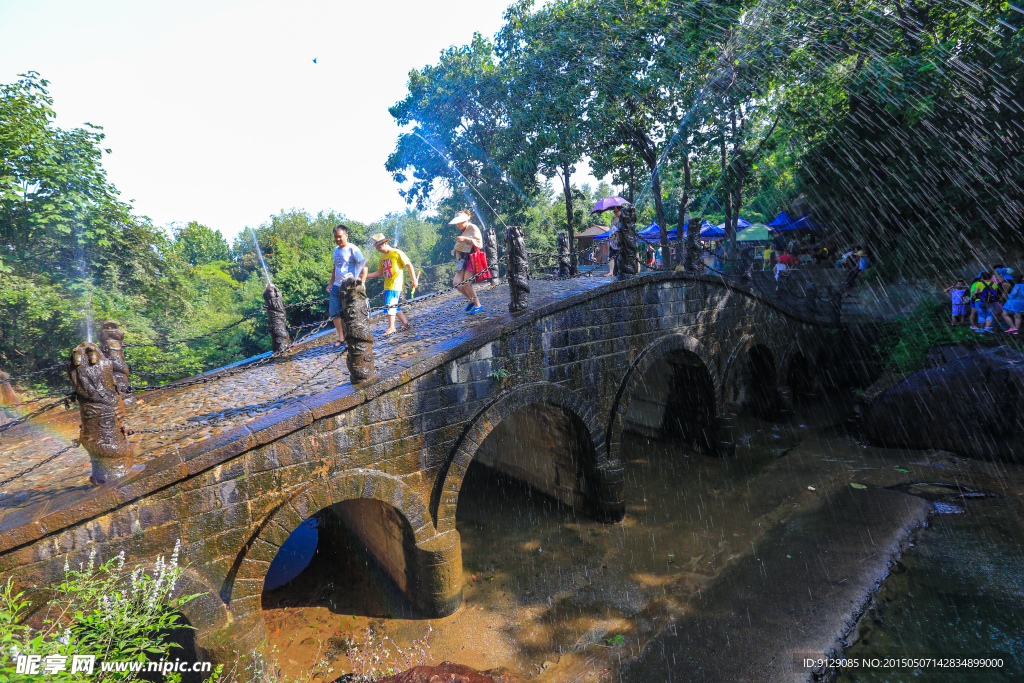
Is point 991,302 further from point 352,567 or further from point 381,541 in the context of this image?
point 352,567

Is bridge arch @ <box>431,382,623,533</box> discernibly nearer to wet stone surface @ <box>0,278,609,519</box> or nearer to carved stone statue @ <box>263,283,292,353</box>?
wet stone surface @ <box>0,278,609,519</box>

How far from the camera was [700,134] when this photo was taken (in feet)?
52.0

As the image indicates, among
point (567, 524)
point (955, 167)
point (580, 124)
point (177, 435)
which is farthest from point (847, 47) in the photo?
point (177, 435)

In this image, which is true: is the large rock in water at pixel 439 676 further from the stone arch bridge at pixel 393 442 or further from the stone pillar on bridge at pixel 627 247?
the stone pillar on bridge at pixel 627 247

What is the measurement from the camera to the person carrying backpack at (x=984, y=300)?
1136 centimetres

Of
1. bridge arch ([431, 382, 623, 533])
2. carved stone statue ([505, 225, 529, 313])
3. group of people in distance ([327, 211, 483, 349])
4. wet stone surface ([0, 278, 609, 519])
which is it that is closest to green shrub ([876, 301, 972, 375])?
bridge arch ([431, 382, 623, 533])

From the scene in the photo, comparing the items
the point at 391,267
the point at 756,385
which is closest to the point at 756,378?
the point at 756,385

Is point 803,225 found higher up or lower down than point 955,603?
higher up

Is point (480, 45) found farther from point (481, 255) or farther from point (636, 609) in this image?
point (636, 609)

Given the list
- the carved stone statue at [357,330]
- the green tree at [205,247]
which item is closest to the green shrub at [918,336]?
the carved stone statue at [357,330]

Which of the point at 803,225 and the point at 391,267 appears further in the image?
the point at 803,225

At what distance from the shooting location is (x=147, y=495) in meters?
4.41

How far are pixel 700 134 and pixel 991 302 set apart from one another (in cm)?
890

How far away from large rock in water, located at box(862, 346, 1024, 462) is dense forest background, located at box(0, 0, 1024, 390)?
453 centimetres
